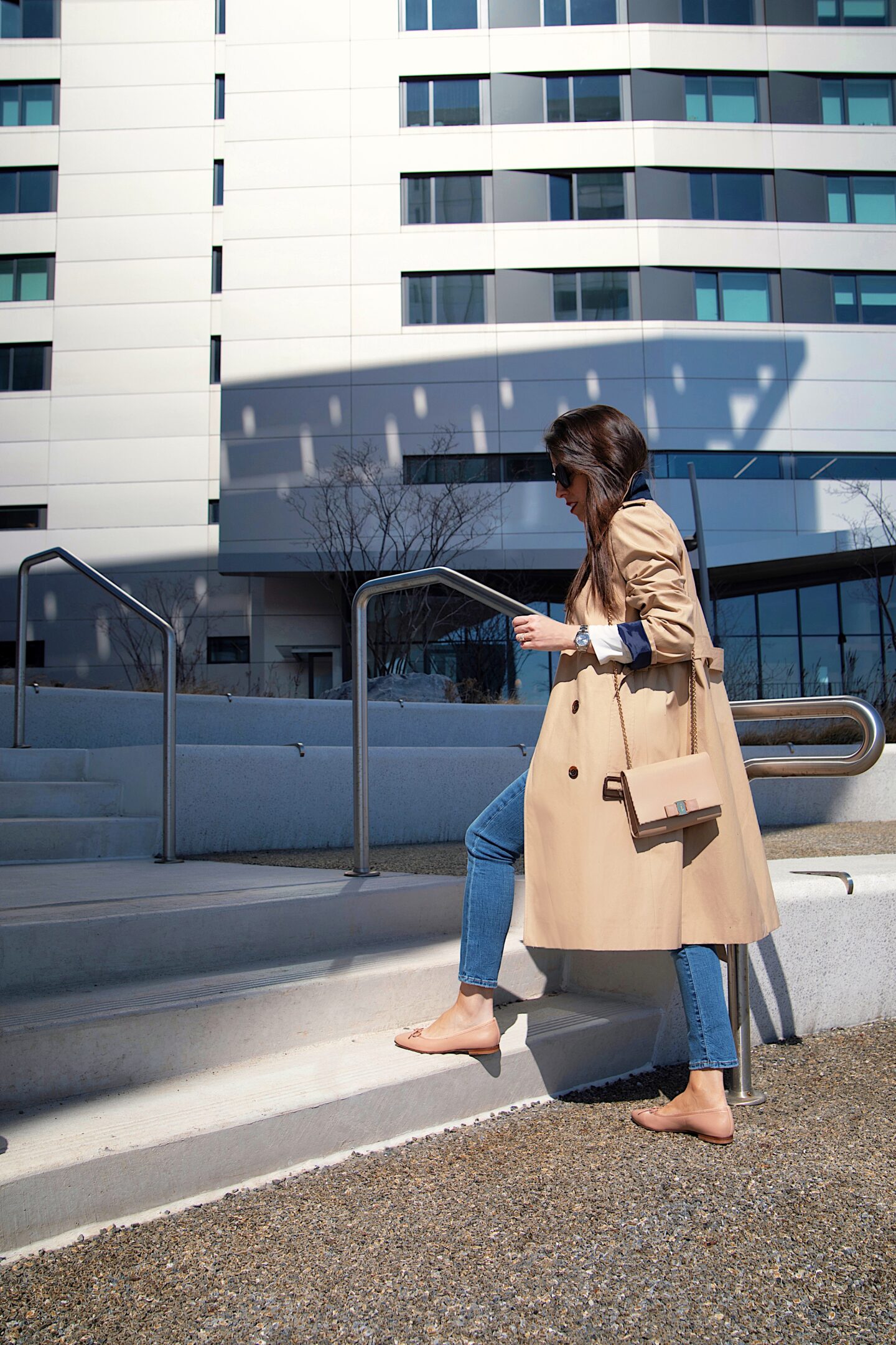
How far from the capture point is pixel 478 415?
75.1 ft

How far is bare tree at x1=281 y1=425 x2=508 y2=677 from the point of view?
1984 centimetres

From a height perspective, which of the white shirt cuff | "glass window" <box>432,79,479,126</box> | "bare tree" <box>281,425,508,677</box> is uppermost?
"glass window" <box>432,79,479,126</box>

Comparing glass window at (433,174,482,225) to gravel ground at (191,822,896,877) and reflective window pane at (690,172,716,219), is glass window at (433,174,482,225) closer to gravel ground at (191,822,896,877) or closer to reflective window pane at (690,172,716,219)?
reflective window pane at (690,172,716,219)

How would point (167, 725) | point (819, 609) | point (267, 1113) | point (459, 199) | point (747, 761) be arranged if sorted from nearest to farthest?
point (267, 1113)
point (747, 761)
point (167, 725)
point (819, 609)
point (459, 199)

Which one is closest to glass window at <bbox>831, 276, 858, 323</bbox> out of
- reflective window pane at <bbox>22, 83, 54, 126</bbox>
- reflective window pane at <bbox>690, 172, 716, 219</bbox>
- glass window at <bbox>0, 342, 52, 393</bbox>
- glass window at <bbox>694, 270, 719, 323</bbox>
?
glass window at <bbox>694, 270, 719, 323</bbox>

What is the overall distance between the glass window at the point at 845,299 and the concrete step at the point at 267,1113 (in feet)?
81.2

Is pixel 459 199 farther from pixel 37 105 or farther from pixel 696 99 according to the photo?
pixel 37 105

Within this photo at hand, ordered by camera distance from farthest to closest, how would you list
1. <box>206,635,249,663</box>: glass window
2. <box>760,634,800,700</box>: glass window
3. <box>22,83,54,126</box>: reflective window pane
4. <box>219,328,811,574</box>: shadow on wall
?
<box>22,83,54,126</box>: reflective window pane → <box>206,635,249,663</box>: glass window → <box>219,328,811,574</box>: shadow on wall → <box>760,634,800,700</box>: glass window

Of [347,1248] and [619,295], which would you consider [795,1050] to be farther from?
[619,295]

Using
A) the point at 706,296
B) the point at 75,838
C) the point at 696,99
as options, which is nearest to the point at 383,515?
the point at 706,296

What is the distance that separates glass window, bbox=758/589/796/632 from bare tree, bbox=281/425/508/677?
688 centimetres

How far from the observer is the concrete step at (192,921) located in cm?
251

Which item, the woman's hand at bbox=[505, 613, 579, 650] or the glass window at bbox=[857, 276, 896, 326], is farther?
the glass window at bbox=[857, 276, 896, 326]

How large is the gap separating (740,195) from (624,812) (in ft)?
83.5
